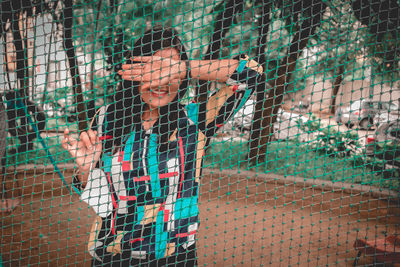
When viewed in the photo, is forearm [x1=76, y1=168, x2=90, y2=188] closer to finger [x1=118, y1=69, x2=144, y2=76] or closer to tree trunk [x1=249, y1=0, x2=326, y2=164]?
finger [x1=118, y1=69, x2=144, y2=76]

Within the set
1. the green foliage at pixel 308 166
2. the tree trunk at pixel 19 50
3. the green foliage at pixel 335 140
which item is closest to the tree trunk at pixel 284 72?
the green foliage at pixel 308 166

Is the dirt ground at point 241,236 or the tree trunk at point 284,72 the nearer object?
the dirt ground at point 241,236

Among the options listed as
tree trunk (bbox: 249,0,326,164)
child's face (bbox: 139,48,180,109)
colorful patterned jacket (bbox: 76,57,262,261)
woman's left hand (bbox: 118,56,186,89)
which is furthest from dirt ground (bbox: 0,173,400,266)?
woman's left hand (bbox: 118,56,186,89)

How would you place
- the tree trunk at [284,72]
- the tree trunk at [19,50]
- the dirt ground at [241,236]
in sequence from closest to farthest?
1. the tree trunk at [19,50]
2. the dirt ground at [241,236]
3. the tree trunk at [284,72]

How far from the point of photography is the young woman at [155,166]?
117 centimetres

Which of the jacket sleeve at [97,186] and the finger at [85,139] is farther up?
the finger at [85,139]

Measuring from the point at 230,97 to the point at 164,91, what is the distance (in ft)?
0.88

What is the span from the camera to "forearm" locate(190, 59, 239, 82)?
1160 millimetres

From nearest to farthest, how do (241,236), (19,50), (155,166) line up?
(155,166)
(19,50)
(241,236)

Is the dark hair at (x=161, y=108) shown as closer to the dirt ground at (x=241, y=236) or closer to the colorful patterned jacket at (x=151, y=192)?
the colorful patterned jacket at (x=151, y=192)

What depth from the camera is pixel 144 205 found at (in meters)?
1.18

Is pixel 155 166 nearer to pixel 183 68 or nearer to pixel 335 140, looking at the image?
pixel 183 68

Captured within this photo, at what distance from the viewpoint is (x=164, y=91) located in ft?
3.91

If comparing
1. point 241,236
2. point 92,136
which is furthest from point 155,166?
point 241,236
